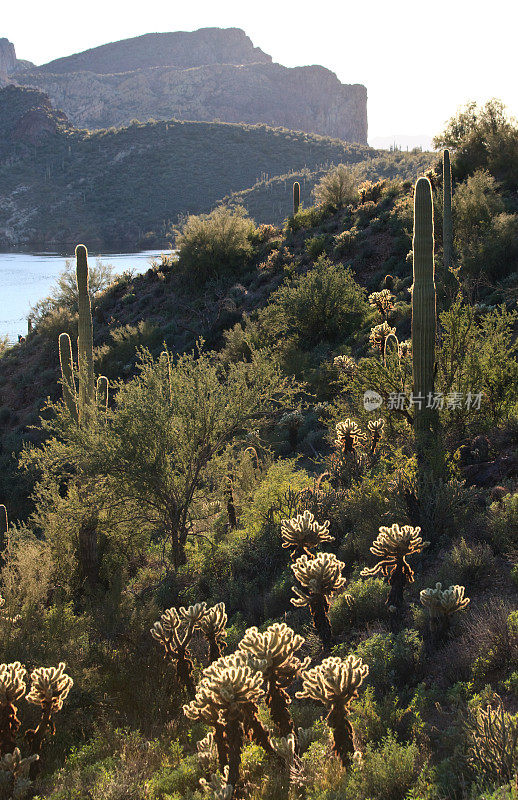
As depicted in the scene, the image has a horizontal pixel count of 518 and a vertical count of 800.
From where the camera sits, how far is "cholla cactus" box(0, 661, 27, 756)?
4.66 meters

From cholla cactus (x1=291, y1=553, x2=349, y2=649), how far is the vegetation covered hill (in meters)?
0.02

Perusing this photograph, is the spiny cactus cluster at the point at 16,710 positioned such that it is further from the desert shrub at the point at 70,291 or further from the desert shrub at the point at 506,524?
the desert shrub at the point at 70,291

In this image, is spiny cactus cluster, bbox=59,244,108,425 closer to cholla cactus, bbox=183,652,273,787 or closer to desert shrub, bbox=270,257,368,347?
desert shrub, bbox=270,257,368,347

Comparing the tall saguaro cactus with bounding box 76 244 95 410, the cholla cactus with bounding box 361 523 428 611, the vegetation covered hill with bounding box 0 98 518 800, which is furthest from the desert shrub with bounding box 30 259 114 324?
the cholla cactus with bounding box 361 523 428 611

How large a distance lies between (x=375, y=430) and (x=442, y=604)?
13.7 feet

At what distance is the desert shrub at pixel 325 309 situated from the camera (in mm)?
18484

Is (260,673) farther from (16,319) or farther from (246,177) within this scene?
(246,177)

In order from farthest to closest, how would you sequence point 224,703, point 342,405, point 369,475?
1. point 342,405
2. point 369,475
3. point 224,703

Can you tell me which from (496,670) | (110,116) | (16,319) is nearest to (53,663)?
(496,670)

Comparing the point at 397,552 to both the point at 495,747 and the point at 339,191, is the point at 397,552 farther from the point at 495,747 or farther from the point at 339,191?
the point at 339,191

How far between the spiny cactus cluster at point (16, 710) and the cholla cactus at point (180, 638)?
92 cm

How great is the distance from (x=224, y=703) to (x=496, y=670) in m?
2.01

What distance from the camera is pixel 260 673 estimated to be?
4094 mm

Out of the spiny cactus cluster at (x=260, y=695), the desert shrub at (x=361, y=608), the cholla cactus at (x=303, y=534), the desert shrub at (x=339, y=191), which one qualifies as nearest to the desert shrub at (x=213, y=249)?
the desert shrub at (x=339, y=191)
